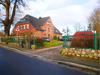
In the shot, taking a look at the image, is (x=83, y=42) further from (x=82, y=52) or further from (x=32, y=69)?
(x=32, y=69)

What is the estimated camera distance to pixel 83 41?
6344 mm

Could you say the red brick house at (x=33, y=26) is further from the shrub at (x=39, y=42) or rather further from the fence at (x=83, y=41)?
the fence at (x=83, y=41)

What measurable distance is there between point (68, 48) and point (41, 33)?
23148mm

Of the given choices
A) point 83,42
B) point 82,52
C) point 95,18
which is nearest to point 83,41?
point 83,42

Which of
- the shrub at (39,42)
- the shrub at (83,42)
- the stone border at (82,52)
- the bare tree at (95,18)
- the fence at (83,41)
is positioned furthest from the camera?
the bare tree at (95,18)

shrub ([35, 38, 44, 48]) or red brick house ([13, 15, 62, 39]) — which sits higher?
red brick house ([13, 15, 62, 39])

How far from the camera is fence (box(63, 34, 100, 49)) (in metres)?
5.59

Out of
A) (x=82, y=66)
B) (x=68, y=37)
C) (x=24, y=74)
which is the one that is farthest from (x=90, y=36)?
(x=24, y=74)

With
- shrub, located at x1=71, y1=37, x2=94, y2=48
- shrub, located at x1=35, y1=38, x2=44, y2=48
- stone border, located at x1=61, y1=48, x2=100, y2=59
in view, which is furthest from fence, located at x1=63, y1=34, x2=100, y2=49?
shrub, located at x1=35, y1=38, x2=44, y2=48

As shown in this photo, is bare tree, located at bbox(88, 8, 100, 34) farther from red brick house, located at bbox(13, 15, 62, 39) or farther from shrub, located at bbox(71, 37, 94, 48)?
red brick house, located at bbox(13, 15, 62, 39)

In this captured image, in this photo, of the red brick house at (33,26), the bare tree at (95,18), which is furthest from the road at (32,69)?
the red brick house at (33,26)

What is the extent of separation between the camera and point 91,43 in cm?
590

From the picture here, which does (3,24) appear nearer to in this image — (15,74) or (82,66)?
(15,74)

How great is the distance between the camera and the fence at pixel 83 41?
5.59 m
